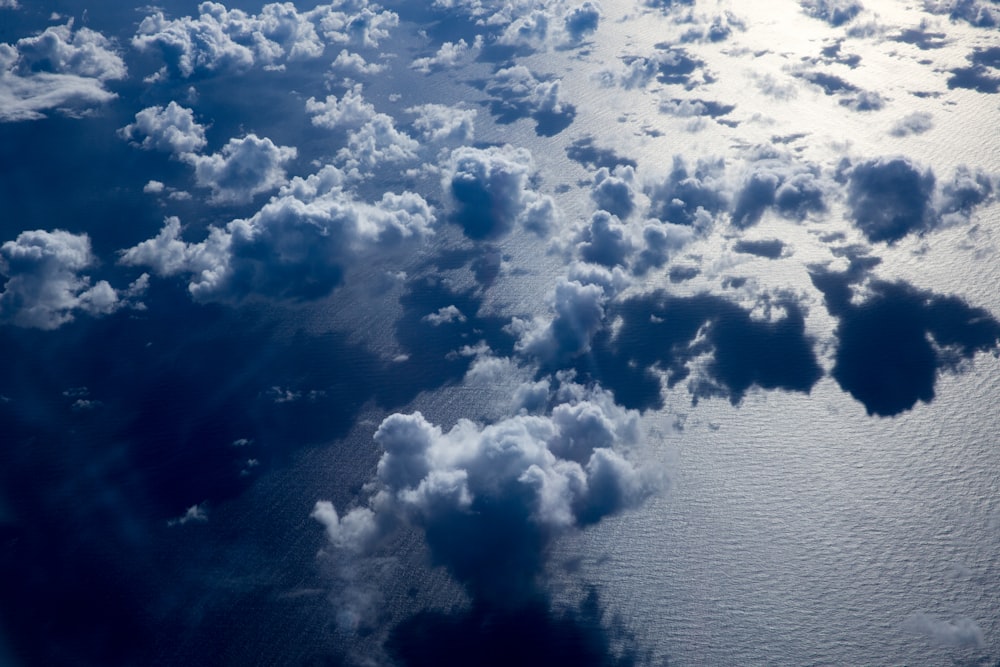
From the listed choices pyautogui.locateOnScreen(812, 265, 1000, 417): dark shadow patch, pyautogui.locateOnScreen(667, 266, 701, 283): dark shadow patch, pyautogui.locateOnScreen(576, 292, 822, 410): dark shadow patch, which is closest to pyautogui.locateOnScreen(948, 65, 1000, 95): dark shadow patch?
pyautogui.locateOnScreen(812, 265, 1000, 417): dark shadow patch

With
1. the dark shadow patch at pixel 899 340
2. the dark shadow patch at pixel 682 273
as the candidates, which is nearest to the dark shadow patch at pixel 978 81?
the dark shadow patch at pixel 899 340

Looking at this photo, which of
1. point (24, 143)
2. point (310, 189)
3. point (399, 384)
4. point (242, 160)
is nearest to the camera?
point (399, 384)

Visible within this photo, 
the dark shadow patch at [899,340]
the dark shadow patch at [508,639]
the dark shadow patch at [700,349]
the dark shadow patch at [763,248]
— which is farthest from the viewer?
the dark shadow patch at [763,248]

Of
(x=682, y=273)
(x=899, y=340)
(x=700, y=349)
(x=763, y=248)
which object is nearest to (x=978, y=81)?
(x=763, y=248)

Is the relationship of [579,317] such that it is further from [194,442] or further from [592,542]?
[194,442]

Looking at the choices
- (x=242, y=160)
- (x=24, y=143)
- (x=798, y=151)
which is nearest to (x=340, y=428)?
(x=242, y=160)

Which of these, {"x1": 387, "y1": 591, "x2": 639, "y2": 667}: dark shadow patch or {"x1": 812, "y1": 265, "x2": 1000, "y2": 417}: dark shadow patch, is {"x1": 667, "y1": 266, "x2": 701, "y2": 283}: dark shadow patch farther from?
{"x1": 387, "y1": 591, "x2": 639, "y2": 667}: dark shadow patch

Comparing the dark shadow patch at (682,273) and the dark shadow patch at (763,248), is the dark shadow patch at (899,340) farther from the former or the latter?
the dark shadow patch at (682,273)
